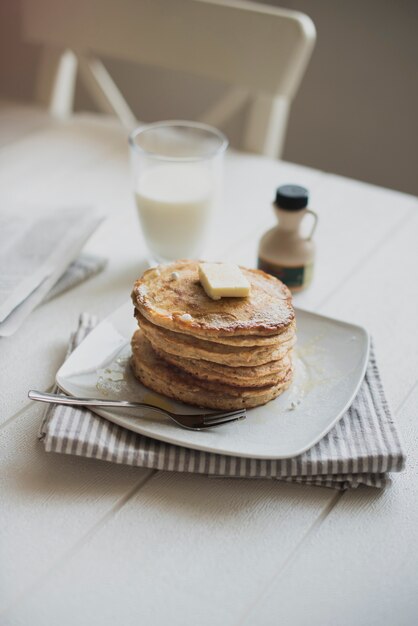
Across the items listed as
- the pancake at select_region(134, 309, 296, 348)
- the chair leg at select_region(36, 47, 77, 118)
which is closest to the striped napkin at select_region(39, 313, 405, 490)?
the pancake at select_region(134, 309, 296, 348)

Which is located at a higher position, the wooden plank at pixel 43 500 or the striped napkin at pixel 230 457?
the striped napkin at pixel 230 457

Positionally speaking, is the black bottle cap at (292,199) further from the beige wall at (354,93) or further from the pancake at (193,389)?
the beige wall at (354,93)

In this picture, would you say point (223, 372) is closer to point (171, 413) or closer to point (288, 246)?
point (171, 413)

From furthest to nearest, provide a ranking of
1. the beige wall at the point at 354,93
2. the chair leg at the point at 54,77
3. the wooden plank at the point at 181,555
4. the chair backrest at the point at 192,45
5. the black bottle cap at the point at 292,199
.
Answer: the beige wall at the point at 354,93 → the chair leg at the point at 54,77 → the chair backrest at the point at 192,45 → the black bottle cap at the point at 292,199 → the wooden plank at the point at 181,555

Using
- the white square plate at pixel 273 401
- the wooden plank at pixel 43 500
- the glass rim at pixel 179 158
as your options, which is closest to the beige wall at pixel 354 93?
the glass rim at pixel 179 158

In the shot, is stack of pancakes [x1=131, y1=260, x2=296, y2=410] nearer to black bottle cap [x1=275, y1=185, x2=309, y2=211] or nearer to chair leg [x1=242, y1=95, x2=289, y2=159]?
black bottle cap [x1=275, y1=185, x2=309, y2=211]

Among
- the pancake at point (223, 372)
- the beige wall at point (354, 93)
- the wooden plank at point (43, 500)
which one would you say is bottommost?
the beige wall at point (354, 93)
